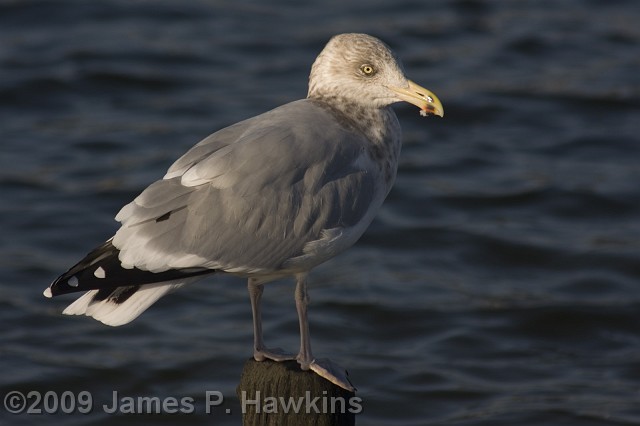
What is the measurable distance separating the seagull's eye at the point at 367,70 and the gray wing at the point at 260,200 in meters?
0.34

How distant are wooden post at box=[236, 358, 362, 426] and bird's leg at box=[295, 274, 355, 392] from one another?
0.06 metres

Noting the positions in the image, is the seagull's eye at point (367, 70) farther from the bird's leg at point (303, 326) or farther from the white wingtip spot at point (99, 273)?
the white wingtip spot at point (99, 273)

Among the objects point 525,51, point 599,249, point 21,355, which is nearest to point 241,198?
point 21,355

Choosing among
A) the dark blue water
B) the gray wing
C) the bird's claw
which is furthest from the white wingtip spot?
the dark blue water

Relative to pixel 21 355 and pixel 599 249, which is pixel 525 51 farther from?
pixel 21 355

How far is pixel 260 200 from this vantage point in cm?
536

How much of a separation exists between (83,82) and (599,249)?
19.1 feet

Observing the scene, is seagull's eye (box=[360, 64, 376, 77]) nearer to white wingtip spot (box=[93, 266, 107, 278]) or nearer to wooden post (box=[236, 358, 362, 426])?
wooden post (box=[236, 358, 362, 426])

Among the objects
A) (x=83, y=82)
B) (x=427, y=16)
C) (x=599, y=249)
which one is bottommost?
(x=599, y=249)

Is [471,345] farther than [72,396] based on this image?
Yes

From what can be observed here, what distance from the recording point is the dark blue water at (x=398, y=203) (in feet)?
27.5

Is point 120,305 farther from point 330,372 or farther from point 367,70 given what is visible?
point 367,70

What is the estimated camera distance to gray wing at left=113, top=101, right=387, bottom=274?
5191 mm

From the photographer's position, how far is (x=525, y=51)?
14.0 m
